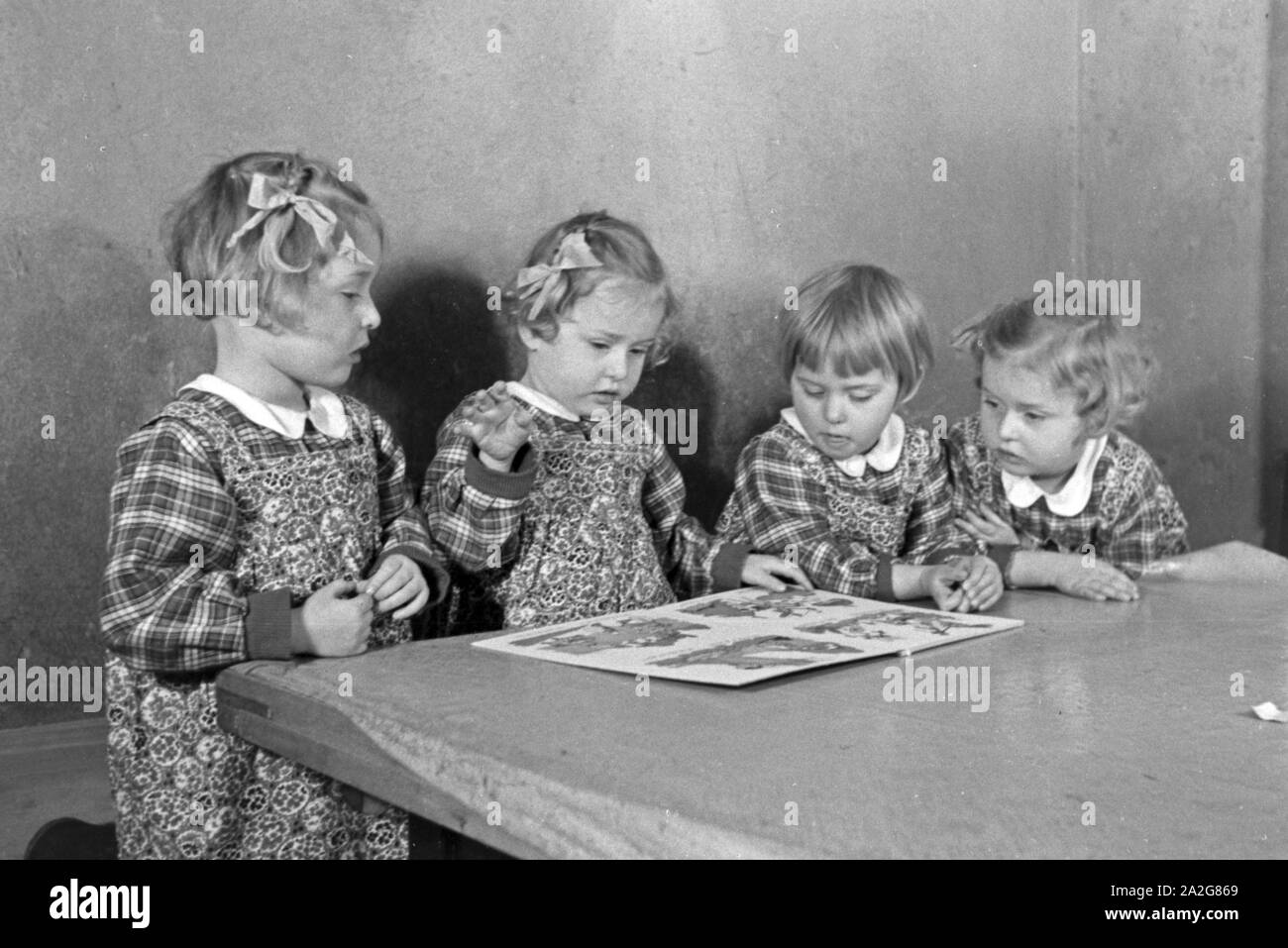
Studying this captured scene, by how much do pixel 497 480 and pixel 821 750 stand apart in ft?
2.30

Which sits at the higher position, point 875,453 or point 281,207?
point 281,207

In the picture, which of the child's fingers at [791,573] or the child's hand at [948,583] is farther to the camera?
the child's fingers at [791,573]

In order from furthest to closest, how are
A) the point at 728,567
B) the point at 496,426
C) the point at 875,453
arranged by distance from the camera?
the point at 875,453
the point at 728,567
the point at 496,426

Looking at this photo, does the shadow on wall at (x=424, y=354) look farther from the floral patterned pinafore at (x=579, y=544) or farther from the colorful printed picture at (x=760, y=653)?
the colorful printed picture at (x=760, y=653)

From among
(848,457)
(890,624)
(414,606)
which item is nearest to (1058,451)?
(848,457)

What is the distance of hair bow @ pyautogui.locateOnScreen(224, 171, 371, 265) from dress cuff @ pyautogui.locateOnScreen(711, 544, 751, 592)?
71cm

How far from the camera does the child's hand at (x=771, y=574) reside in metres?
1.93

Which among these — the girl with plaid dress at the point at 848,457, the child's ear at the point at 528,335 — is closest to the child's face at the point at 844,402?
the girl with plaid dress at the point at 848,457

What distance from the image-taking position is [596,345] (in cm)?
190

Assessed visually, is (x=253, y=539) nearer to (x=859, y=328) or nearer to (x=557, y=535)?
(x=557, y=535)

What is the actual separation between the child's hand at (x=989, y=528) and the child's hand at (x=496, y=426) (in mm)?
785

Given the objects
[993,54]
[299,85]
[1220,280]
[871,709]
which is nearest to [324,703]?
[871,709]
